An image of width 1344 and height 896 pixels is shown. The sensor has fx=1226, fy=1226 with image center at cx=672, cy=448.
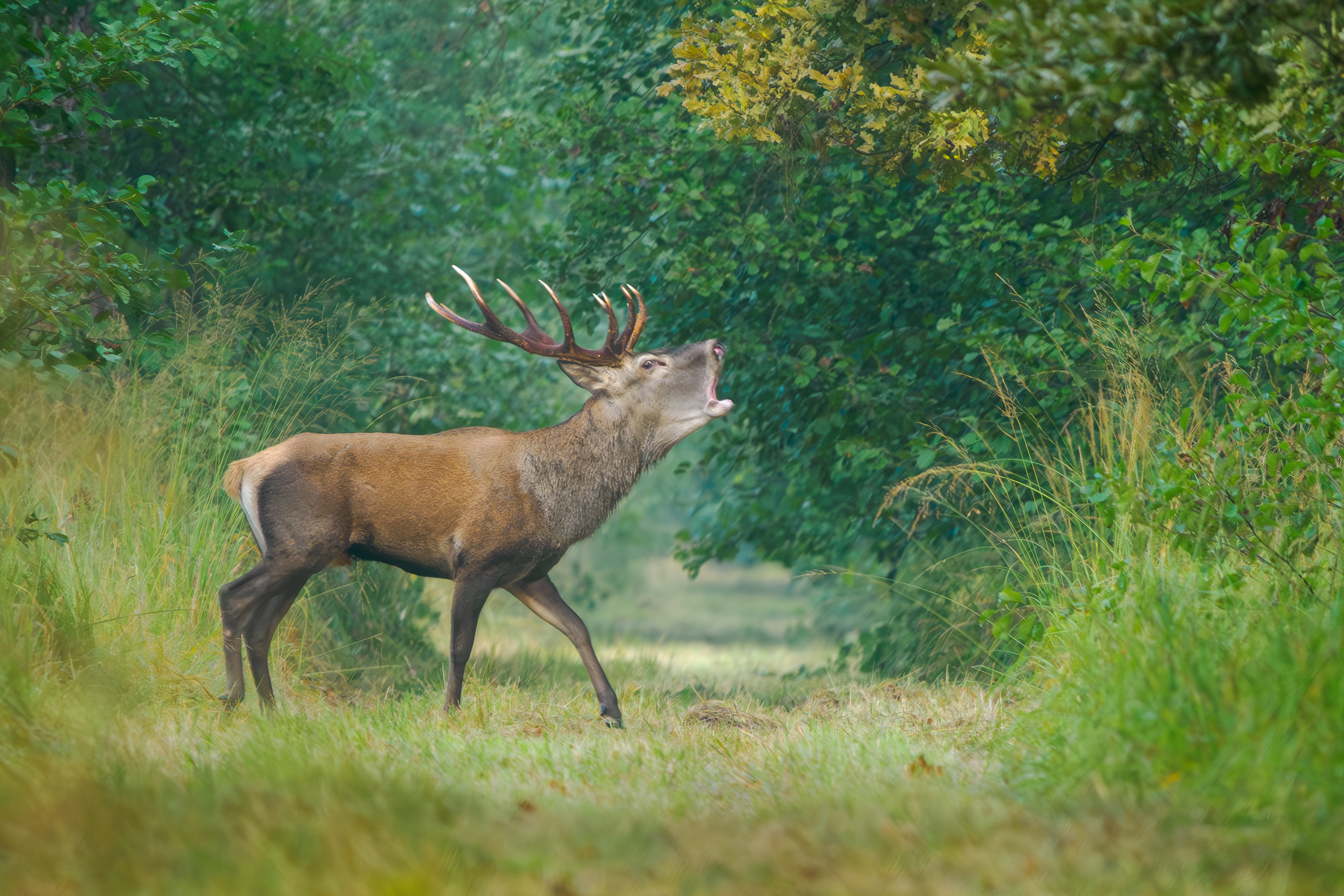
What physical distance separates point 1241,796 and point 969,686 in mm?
3722

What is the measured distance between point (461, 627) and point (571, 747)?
4.15ft

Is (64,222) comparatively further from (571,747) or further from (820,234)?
(820,234)

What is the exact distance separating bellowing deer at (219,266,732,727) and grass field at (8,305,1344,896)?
409 mm

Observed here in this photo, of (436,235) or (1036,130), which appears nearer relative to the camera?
(1036,130)

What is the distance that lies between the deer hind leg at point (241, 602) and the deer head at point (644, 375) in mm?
1561

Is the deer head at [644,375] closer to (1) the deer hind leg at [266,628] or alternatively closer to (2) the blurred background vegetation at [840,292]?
(2) the blurred background vegetation at [840,292]

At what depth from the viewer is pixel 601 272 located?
909 cm

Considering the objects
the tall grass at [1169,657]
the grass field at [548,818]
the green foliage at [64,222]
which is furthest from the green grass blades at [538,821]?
the green foliage at [64,222]

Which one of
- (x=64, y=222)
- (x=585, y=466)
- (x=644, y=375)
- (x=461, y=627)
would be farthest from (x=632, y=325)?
(x=64, y=222)

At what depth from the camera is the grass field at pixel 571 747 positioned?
2855 millimetres

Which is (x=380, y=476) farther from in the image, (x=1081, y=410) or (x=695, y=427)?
(x=1081, y=410)

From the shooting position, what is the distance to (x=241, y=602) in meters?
5.75

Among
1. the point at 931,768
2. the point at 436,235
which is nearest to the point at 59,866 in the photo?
the point at 931,768

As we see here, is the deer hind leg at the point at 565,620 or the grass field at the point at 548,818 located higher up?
the grass field at the point at 548,818
